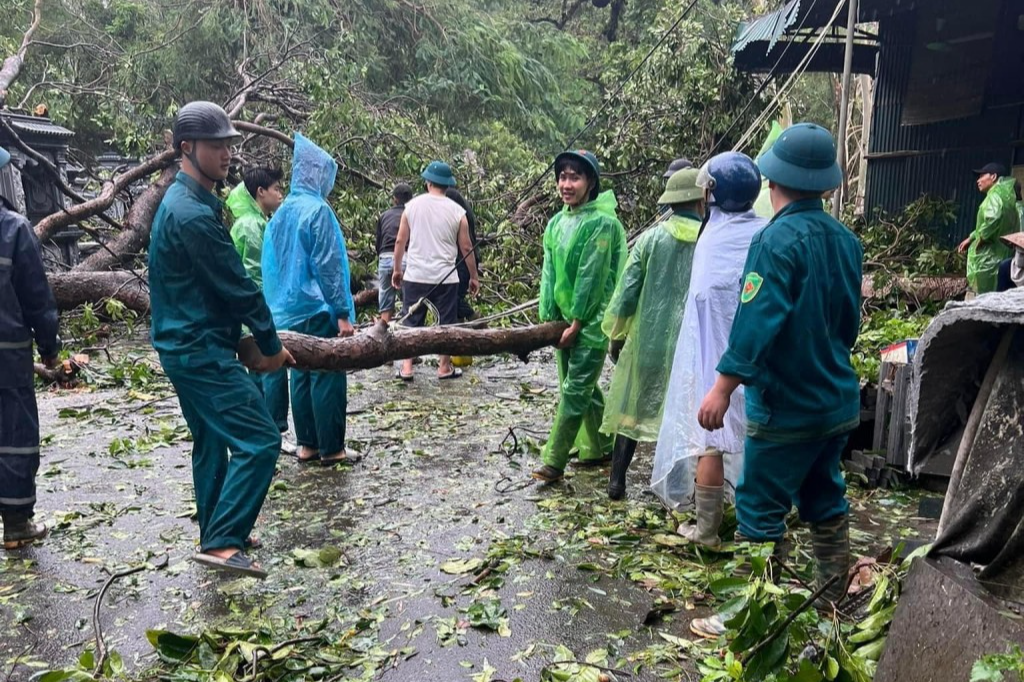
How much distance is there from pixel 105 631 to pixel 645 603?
7.16ft

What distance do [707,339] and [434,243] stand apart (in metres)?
4.31

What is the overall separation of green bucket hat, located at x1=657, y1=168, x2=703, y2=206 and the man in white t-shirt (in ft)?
11.6

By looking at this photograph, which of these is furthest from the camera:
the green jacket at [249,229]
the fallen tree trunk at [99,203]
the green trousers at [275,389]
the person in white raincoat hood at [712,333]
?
the fallen tree trunk at [99,203]

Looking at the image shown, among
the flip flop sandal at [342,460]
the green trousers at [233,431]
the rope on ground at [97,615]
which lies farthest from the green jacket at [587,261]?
the rope on ground at [97,615]

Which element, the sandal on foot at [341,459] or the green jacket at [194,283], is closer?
the green jacket at [194,283]

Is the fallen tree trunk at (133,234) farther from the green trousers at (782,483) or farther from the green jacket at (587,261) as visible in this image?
the green trousers at (782,483)

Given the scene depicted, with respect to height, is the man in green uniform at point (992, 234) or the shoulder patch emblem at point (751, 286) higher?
the man in green uniform at point (992, 234)

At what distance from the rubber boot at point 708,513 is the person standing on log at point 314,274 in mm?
2542

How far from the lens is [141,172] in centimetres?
991

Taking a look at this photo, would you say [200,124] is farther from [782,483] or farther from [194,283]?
[782,483]

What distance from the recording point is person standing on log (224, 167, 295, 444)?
5645 millimetres

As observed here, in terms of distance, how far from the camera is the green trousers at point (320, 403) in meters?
5.36

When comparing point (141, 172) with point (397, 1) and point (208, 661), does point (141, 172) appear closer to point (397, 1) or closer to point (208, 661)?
point (397, 1)

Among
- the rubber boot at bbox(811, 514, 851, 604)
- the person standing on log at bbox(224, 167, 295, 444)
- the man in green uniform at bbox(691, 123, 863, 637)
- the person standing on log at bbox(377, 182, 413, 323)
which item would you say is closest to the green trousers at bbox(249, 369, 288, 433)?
the person standing on log at bbox(224, 167, 295, 444)
